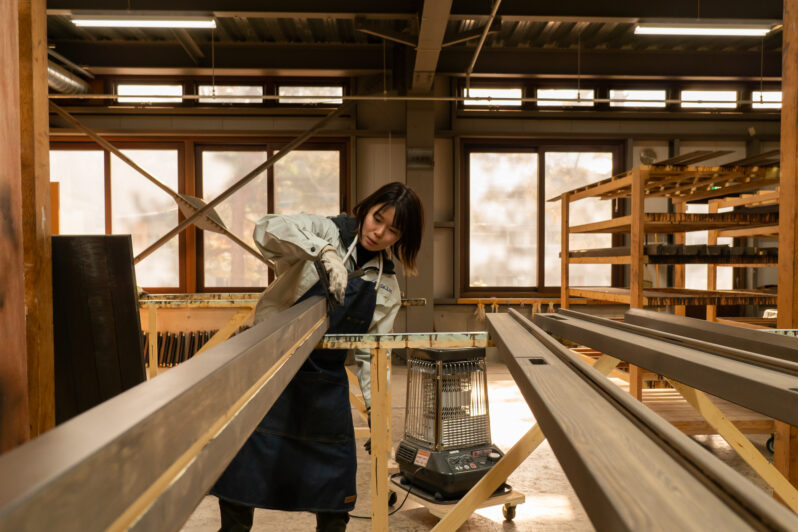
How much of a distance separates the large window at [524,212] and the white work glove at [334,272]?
5.28 meters

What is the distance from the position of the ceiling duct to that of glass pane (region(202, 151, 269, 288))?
5.20 ft

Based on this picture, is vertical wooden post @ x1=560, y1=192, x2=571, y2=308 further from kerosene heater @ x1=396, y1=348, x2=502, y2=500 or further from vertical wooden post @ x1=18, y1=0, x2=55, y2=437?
vertical wooden post @ x1=18, y1=0, x2=55, y2=437

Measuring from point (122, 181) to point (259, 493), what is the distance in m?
5.90

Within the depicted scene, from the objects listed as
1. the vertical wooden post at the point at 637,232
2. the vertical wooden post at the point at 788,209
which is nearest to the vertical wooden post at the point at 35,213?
the vertical wooden post at the point at 788,209

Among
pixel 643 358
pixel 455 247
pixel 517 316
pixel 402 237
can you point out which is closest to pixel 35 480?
pixel 643 358

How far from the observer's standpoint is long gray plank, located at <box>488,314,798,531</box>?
1.69 feet

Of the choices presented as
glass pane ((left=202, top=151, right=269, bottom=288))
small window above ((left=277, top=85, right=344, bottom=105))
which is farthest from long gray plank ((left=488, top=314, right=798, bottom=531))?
small window above ((left=277, top=85, right=344, bottom=105))

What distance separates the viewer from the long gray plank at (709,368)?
98 cm

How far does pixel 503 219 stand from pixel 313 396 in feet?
17.9

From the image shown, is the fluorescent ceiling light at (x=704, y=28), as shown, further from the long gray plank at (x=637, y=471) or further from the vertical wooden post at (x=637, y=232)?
the long gray plank at (x=637, y=471)

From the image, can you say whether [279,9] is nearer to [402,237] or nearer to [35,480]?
[402,237]

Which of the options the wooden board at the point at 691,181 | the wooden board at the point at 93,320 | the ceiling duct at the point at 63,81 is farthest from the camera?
the ceiling duct at the point at 63,81

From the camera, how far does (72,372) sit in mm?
1441

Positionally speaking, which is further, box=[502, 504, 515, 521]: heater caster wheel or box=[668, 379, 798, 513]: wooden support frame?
box=[502, 504, 515, 521]: heater caster wheel
